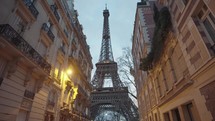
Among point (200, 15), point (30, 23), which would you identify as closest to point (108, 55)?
point (30, 23)

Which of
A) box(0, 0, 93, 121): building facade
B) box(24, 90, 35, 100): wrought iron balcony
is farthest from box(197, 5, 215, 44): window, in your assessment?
box(24, 90, 35, 100): wrought iron balcony

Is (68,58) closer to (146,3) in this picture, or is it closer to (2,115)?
(2,115)

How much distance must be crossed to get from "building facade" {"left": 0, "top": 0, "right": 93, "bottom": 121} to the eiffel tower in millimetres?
22477

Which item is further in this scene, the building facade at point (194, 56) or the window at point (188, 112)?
the window at point (188, 112)

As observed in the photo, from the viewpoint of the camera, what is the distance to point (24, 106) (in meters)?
8.96

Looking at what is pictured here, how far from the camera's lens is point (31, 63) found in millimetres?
8844

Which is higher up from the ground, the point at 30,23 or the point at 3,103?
the point at 30,23

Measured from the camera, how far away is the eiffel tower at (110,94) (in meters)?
36.2

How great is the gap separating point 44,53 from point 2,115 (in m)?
5.96

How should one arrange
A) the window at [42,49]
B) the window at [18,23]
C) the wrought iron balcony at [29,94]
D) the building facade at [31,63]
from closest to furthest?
the building facade at [31,63] → the window at [18,23] → the wrought iron balcony at [29,94] → the window at [42,49]

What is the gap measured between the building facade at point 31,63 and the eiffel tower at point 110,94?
22477mm

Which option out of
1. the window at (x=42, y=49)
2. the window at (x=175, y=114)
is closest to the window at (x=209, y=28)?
the window at (x=175, y=114)

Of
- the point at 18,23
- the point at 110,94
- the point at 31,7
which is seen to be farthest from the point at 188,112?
the point at 110,94

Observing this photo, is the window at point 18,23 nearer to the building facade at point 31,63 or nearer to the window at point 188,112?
the building facade at point 31,63
